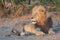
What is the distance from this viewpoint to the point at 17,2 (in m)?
13.6

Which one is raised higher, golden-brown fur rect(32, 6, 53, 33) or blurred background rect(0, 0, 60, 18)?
golden-brown fur rect(32, 6, 53, 33)

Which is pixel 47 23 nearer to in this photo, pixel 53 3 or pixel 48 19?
pixel 48 19

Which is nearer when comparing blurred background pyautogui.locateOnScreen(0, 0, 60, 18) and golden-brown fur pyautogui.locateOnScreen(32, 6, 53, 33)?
golden-brown fur pyautogui.locateOnScreen(32, 6, 53, 33)

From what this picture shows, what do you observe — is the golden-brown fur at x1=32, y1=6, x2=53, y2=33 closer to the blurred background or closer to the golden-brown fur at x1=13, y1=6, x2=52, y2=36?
the golden-brown fur at x1=13, y1=6, x2=52, y2=36

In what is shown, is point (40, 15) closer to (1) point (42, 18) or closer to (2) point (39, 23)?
(1) point (42, 18)

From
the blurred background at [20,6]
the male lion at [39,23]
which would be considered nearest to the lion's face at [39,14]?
the male lion at [39,23]

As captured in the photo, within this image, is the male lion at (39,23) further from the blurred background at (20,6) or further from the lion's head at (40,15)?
the blurred background at (20,6)

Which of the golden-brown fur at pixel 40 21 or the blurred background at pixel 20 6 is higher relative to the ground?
the golden-brown fur at pixel 40 21

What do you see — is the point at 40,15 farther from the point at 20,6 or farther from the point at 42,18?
the point at 20,6

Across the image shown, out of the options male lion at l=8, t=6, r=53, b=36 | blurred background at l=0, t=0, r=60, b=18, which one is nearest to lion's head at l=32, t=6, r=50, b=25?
male lion at l=8, t=6, r=53, b=36

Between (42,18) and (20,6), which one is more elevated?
(42,18)

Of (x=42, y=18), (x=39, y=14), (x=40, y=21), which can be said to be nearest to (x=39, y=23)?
(x=40, y=21)

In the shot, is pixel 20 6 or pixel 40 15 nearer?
pixel 40 15

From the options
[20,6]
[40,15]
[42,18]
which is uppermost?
[40,15]
